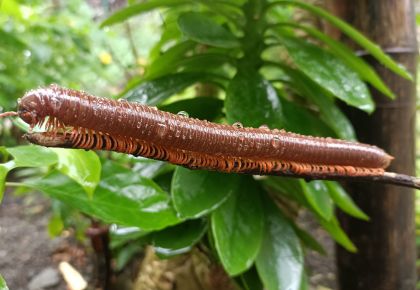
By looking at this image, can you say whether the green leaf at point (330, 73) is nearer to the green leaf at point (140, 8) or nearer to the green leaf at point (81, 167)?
the green leaf at point (140, 8)

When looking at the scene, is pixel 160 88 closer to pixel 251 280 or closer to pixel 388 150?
pixel 251 280

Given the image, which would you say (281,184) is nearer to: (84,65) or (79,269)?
(79,269)

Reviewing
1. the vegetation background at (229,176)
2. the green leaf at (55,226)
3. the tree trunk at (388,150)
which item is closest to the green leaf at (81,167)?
the vegetation background at (229,176)

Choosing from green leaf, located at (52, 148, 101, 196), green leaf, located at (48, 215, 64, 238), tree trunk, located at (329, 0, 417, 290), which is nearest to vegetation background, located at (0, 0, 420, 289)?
green leaf, located at (52, 148, 101, 196)

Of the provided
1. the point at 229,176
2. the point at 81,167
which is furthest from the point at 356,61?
the point at 81,167

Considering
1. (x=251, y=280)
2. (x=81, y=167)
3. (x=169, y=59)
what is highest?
(x=169, y=59)

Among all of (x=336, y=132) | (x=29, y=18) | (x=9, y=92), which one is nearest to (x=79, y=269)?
(x=9, y=92)

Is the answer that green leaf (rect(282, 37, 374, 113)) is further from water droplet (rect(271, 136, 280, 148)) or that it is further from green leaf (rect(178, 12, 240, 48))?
water droplet (rect(271, 136, 280, 148))
